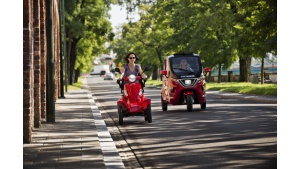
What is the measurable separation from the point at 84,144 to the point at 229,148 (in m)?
2.66

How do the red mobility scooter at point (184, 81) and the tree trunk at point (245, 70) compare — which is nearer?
the red mobility scooter at point (184, 81)

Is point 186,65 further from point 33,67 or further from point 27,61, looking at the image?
point 27,61

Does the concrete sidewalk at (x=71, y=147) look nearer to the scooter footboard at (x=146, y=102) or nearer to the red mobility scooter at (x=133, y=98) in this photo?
the red mobility scooter at (x=133, y=98)

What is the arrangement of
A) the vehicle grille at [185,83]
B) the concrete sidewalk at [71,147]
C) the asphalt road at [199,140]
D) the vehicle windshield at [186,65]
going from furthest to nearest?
the vehicle windshield at [186,65] < the vehicle grille at [185,83] < the asphalt road at [199,140] < the concrete sidewalk at [71,147]

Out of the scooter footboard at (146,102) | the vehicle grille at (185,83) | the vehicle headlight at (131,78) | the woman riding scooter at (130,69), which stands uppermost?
the woman riding scooter at (130,69)

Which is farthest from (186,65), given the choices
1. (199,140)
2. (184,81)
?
(199,140)

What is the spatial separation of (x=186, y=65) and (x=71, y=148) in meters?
13.0

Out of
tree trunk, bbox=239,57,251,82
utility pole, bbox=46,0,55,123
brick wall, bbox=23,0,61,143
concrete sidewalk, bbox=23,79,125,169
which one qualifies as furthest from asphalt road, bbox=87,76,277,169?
tree trunk, bbox=239,57,251,82

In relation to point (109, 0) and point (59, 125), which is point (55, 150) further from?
point (109, 0)

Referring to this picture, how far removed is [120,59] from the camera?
4980 inches

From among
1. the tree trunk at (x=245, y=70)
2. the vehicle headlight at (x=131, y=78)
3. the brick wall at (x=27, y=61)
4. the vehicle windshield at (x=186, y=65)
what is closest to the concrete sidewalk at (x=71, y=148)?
the brick wall at (x=27, y=61)

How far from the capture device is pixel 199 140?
14.9m

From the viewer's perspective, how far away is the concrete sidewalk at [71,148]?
11062 mm

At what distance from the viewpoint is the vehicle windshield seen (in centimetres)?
2550
